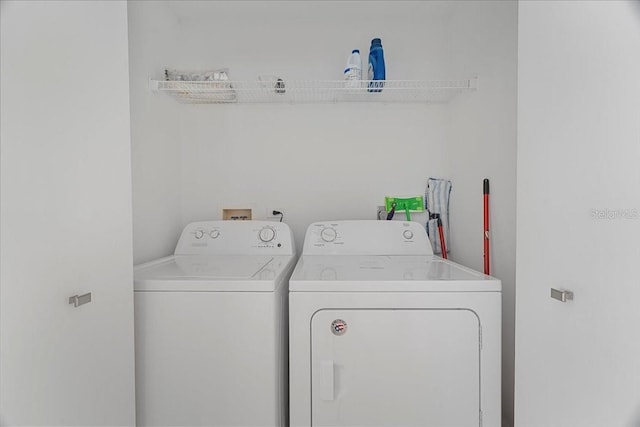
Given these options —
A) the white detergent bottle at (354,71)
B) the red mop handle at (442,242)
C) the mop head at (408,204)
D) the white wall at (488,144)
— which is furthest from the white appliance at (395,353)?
the white detergent bottle at (354,71)

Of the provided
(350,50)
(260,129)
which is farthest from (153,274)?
(350,50)

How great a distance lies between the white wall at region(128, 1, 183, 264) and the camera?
1.71m

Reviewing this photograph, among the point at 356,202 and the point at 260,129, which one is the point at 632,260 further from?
the point at 260,129

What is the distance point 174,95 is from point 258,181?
75cm

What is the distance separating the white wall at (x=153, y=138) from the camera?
1715 mm

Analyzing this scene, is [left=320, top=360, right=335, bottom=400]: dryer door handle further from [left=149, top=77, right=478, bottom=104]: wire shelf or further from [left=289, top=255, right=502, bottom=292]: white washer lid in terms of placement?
[left=149, top=77, right=478, bottom=104]: wire shelf

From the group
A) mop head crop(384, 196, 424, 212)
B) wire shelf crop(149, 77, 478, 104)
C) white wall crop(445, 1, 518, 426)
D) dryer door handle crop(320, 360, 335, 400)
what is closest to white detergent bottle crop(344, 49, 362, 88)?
wire shelf crop(149, 77, 478, 104)

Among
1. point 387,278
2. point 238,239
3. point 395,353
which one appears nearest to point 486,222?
point 387,278

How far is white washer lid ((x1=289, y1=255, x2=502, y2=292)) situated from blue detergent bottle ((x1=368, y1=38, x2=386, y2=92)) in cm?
108

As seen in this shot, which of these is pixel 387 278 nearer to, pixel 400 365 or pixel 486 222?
pixel 400 365

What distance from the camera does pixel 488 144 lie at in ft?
5.79

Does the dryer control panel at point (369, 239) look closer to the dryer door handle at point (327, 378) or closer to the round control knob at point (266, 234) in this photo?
the round control knob at point (266, 234)

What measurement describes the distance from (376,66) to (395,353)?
1603mm

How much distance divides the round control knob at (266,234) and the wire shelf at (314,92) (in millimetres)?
863
